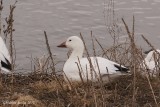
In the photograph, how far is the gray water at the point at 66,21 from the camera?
1196cm

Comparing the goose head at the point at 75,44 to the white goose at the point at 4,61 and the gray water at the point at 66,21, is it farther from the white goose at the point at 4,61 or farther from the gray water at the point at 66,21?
the gray water at the point at 66,21

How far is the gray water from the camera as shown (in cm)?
1196

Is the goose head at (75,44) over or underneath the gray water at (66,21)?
over

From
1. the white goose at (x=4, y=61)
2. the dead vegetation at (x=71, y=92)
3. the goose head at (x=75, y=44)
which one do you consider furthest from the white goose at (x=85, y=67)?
the white goose at (x=4, y=61)

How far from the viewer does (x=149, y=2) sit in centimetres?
1503

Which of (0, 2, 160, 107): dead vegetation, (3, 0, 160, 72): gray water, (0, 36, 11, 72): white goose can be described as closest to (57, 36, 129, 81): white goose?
(0, 2, 160, 107): dead vegetation

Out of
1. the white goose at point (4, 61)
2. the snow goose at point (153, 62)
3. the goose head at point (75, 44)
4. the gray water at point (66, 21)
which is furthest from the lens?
the gray water at point (66, 21)

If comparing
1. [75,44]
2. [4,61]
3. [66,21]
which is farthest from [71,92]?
[66,21]

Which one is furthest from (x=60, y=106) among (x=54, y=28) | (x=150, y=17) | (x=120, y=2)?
(x=120, y=2)

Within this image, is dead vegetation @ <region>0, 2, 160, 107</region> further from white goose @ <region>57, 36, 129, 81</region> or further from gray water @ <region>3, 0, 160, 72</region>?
gray water @ <region>3, 0, 160, 72</region>

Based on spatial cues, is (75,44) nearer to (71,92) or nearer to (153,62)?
(153,62)

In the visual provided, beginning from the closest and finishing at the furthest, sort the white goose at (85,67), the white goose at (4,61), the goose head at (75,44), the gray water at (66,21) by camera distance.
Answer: the white goose at (4,61) → the white goose at (85,67) → the goose head at (75,44) → the gray water at (66,21)

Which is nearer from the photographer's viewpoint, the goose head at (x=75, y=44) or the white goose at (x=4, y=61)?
the white goose at (x=4, y=61)

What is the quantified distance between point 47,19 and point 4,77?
6840mm
